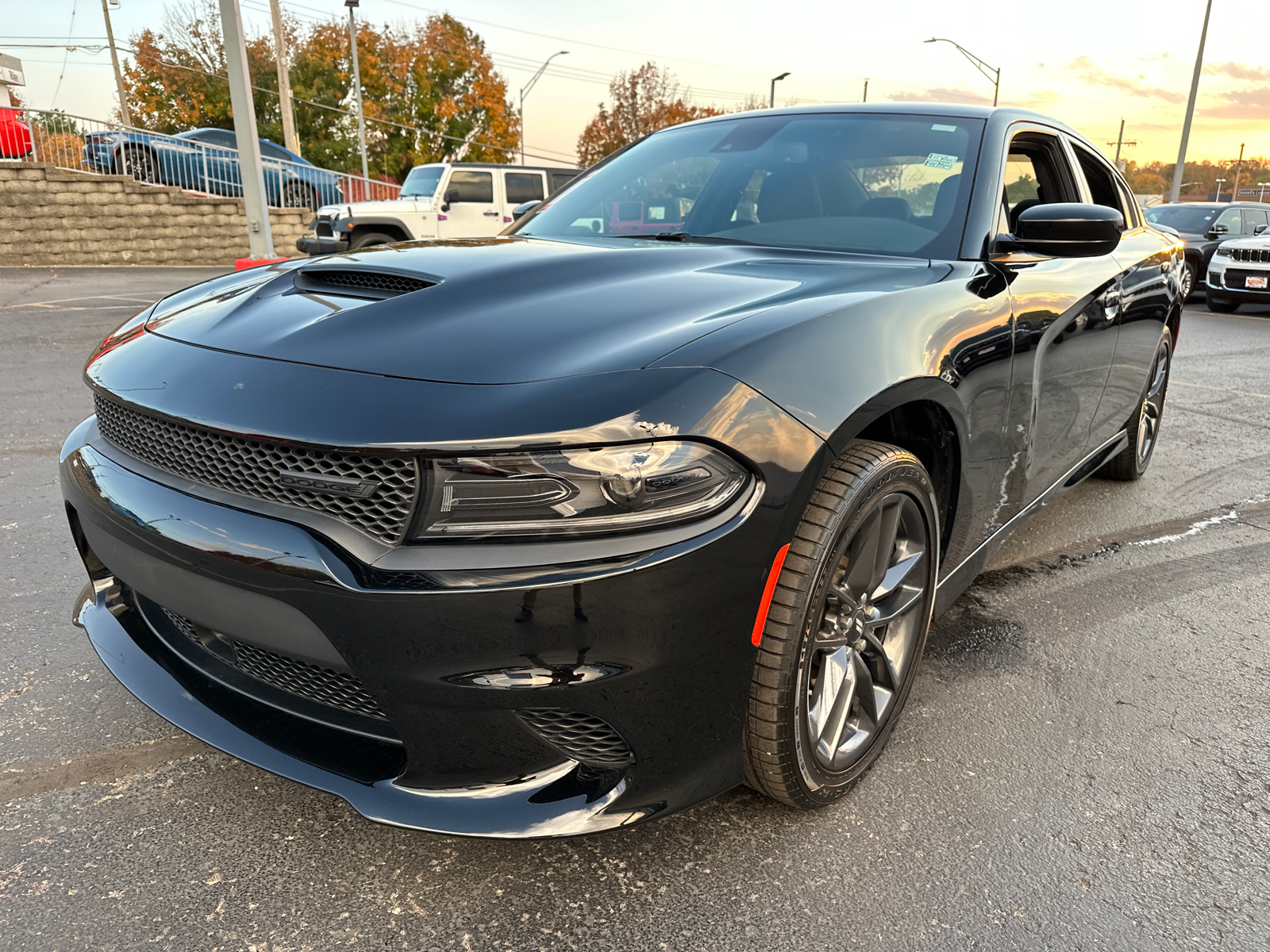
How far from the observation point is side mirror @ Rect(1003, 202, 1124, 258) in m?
2.41

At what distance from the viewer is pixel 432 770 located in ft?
5.08

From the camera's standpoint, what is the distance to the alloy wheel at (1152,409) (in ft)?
14.0

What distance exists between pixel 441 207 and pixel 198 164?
20.3 ft

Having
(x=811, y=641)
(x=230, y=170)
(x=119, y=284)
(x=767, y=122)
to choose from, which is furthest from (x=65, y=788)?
(x=230, y=170)

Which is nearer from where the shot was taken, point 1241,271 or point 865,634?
point 865,634

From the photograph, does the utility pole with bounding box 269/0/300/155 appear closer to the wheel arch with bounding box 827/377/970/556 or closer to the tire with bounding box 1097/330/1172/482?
the tire with bounding box 1097/330/1172/482

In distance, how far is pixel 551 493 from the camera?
1.45 meters

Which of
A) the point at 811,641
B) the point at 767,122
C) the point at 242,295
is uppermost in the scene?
the point at 767,122

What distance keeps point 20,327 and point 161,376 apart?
8.22 m

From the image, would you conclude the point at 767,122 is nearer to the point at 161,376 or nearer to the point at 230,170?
the point at 161,376

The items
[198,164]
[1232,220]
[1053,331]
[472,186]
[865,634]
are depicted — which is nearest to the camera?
[865,634]

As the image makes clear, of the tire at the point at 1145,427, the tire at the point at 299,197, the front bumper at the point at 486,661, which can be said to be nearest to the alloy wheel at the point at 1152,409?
the tire at the point at 1145,427

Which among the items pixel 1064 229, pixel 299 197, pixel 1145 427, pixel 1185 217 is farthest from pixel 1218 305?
pixel 299 197

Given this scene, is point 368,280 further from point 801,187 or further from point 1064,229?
point 1064,229
